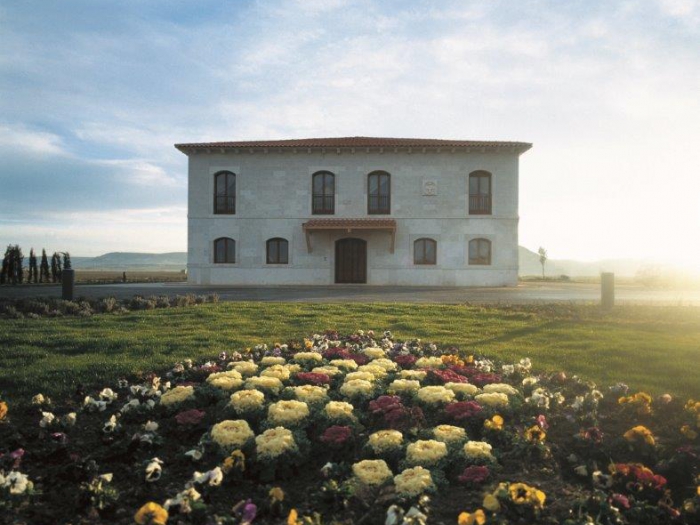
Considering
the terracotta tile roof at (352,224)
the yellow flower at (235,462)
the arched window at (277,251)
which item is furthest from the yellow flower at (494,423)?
the arched window at (277,251)

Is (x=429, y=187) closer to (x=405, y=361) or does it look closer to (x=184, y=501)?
(x=405, y=361)

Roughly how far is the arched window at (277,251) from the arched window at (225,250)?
2134 mm

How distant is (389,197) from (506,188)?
6.82m

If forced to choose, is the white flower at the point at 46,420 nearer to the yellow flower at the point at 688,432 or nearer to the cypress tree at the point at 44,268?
the yellow flower at the point at 688,432

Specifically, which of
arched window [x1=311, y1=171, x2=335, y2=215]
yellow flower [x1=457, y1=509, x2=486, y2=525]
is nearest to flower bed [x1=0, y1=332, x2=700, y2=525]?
yellow flower [x1=457, y1=509, x2=486, y2=525]

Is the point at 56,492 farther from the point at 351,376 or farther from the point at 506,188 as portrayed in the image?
the point at 506,188

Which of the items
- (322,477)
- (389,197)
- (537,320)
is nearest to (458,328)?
(537,320)

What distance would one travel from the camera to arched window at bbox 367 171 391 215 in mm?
30828

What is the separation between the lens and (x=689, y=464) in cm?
395

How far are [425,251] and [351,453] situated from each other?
2662 centimetres

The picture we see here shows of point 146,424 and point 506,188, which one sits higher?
point 506,188

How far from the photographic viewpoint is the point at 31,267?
1314 inches

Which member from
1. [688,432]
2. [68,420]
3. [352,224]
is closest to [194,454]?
[68,420]

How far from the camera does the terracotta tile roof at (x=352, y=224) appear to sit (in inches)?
1140
